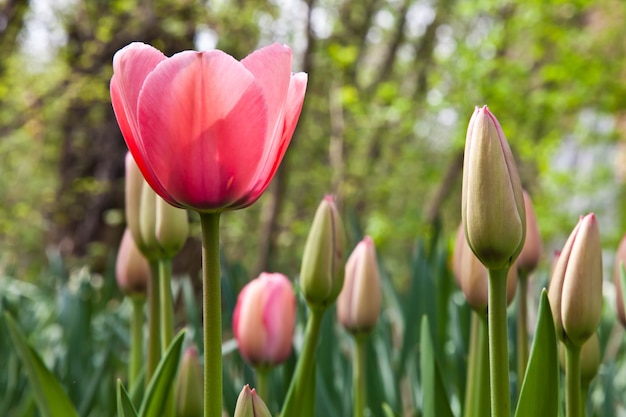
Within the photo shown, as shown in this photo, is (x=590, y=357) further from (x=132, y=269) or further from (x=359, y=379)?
(x=132, y=269)

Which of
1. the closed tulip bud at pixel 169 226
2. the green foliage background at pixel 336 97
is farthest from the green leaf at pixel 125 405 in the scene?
the green foliage background at pixel 336 97

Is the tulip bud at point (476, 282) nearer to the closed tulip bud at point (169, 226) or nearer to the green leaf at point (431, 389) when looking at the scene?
the green leaf at point (431, 389)

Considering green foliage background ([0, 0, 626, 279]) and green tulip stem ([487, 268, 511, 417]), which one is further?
green foliage background ([0, 0, 626, 279])

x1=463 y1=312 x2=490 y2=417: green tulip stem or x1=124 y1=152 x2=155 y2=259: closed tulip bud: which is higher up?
x1=124 y1=152 x2=155 y2=259: closed tulip bud

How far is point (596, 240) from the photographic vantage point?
0.47 metres

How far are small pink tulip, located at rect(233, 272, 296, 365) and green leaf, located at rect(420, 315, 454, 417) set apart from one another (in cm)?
17

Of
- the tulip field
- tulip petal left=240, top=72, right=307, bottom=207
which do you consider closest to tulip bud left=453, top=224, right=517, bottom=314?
the tulip field

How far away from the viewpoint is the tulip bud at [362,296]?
717 mm

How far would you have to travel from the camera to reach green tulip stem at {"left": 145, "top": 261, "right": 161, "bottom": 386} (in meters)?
0.69

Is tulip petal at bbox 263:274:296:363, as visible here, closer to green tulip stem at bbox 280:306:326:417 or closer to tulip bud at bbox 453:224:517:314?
green tulip stem at bbox 280:306:326:417

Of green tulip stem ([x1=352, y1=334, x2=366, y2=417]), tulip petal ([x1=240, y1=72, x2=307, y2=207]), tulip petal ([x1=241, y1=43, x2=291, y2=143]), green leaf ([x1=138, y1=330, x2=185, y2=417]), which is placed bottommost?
green tulip stem ([x1=352, y1=334, x2=366, y2=417])

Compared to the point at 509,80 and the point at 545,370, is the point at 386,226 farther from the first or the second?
the point at 545,370

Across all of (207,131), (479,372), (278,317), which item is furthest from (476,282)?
(207,131)

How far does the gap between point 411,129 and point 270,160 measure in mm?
3501
